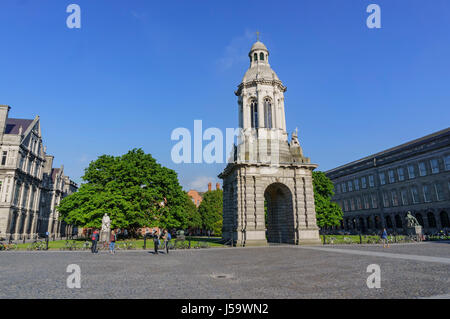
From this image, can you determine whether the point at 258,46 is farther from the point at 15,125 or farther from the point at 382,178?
the point at 15,125

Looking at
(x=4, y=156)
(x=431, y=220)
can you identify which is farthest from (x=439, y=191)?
(x=4, y=156)

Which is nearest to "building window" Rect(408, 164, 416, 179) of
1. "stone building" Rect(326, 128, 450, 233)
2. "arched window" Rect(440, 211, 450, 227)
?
"stone building" Rect(326, 128, 450, 233)

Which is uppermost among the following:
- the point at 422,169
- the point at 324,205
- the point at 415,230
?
the point at 422,169

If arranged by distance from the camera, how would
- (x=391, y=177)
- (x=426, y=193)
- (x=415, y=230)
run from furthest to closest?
(x=391, y=177), (x=426, y=193), (x=415, y=230)

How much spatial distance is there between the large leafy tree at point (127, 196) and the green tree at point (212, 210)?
29.9 metres

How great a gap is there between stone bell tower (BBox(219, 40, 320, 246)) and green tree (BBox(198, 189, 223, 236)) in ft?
121

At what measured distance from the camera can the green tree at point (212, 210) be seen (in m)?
71.2

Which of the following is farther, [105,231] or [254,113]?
[254,113]

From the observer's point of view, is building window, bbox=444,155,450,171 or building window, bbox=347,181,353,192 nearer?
building window, bbox=444,155,450,171

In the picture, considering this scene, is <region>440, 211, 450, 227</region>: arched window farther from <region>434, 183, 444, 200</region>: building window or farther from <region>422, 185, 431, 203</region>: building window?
<region>422, 185, 431, 203</region>: building window

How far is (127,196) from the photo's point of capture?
1438 inches

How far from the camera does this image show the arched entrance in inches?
1232

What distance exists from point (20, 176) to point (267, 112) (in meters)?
46.5

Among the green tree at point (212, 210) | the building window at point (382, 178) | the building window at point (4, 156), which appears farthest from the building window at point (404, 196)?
the building window at point (4, 156)
